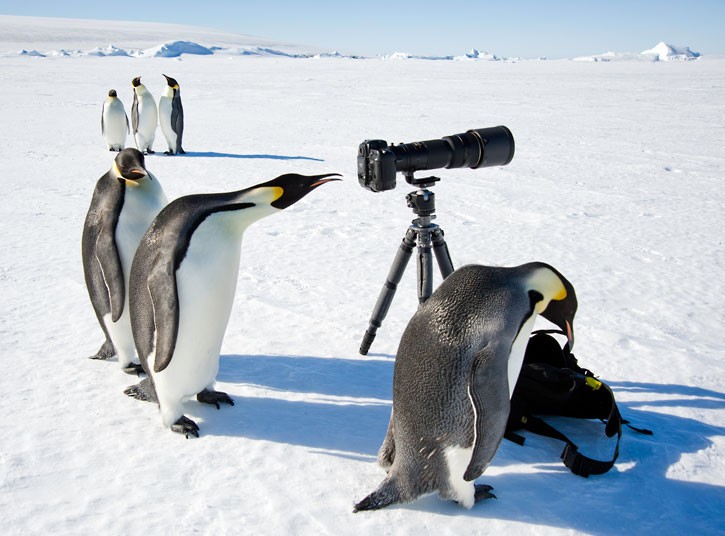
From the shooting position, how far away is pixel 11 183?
582 cm

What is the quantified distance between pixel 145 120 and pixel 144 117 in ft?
0.13

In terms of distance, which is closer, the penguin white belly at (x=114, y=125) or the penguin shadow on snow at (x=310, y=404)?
the penguin shadow on snow at (x=310, y=404)

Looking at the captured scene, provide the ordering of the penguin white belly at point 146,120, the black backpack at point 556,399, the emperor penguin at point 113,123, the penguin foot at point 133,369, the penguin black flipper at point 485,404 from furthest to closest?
the penguin white belly at point 146,120 < the emperor penguin at point 113,123 < the penguin foot at point 133,369 < the black backpack at point 556,399 < the penguin black flipper at point 485,404

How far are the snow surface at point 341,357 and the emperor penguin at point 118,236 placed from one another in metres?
0.21

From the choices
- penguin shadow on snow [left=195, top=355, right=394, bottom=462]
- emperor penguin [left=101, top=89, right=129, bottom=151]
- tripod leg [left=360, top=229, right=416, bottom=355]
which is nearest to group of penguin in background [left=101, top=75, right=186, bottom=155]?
emperor penguin [left=101, top=89, right=129, bottom=151]

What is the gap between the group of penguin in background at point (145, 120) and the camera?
7926 millimetres

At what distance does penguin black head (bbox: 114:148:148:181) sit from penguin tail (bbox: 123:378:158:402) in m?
0.72

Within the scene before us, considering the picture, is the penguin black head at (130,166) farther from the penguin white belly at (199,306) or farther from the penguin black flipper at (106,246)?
the penguin white belly at (199,306)

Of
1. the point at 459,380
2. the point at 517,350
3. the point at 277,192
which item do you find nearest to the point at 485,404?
the point at 459,380

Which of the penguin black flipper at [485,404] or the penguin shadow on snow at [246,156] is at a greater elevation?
the penguin shadow on snow at [246,156]

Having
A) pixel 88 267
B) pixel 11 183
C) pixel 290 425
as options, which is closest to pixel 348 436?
pixel 290 425

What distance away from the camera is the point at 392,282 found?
2.24 meters

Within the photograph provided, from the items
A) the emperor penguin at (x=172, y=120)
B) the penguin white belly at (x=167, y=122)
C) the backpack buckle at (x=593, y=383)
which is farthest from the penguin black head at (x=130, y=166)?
the penguin white belly at (x=167, y=122)

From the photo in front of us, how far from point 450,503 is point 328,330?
1.22 metres
